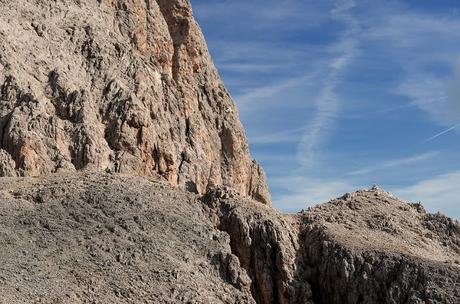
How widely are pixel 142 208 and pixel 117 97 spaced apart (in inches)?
570

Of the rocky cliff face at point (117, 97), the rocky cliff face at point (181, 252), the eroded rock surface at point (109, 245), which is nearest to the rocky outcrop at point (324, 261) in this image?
the rocky cliff face at point (181, 252)

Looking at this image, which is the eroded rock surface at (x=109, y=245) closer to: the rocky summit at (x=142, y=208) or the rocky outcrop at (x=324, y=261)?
the rocky summit at (x=142, y=208)

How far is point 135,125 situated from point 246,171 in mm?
18630

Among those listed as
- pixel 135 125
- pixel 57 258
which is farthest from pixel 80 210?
pixel 135 125

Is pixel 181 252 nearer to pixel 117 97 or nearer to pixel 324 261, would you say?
pixel 324 261

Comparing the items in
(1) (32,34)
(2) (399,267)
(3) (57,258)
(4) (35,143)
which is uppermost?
(1) (32,34)

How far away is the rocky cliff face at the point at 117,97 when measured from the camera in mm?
57125

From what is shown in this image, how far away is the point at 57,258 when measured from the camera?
44.2 meters

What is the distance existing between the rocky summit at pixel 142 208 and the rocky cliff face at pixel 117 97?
0.13 metres

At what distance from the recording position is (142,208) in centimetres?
5044

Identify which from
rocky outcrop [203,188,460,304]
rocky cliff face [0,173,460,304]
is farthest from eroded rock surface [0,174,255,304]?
rocky outcrop [203,188,460,304]

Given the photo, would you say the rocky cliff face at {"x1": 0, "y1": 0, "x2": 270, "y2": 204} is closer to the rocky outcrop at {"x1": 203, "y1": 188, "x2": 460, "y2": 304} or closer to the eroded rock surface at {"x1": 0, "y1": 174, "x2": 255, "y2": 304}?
the eroded rock surface at {"x1": 0, "y1": 174, "x2": 255, "y2": 304}

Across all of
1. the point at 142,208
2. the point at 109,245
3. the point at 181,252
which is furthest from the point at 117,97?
the point at 109,245

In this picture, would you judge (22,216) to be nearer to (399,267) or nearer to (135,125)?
(135,125)
